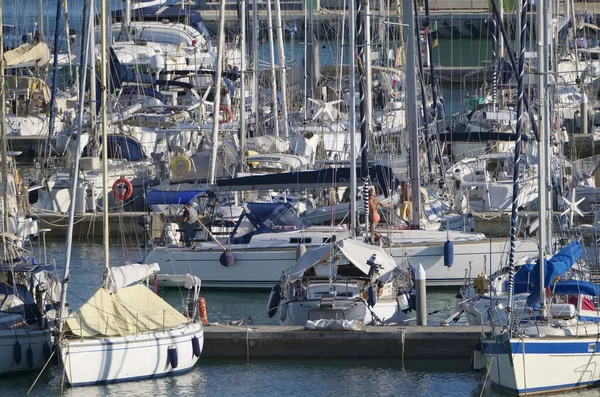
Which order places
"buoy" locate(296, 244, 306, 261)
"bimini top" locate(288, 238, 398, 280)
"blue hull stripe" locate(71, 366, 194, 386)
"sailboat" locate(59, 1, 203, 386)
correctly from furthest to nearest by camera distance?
1. "buoy" locate(296, 244, 306, 261)
2. "bimini top" locate(288, 238, 398, 280)
3. "blue hull stripe" locate(71, 366, 194, 386)
4. "sailboat" locate(59, 1, 203, 386)

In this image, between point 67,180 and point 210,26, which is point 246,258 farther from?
point 210,26

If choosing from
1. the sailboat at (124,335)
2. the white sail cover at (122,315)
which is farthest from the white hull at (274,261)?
the white sail cover at (122,315)

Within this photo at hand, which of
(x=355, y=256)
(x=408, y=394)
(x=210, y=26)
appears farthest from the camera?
(x=210, y=26)

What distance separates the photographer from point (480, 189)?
137 ft

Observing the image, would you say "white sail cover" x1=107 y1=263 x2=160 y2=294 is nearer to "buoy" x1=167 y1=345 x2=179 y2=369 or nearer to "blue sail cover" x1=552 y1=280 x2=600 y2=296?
"buoy" x1=167 y1=345 x2=179 y2=369

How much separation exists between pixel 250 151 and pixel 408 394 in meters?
17.8

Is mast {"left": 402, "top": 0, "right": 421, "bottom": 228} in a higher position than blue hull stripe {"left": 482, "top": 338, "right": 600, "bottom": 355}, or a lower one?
higher

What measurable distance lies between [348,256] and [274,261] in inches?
196

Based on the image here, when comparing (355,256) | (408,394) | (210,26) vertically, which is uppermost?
(210,26)

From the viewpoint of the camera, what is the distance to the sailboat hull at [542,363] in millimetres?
23422

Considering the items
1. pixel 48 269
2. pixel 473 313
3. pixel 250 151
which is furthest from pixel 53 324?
pixel 250 151

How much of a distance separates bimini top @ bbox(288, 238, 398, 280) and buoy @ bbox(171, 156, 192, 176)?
1315cm

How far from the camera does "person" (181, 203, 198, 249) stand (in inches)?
1352

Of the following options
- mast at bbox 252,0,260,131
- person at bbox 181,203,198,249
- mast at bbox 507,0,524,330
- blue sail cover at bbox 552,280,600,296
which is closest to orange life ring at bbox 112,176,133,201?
mast at bbox 252,0,260,131
